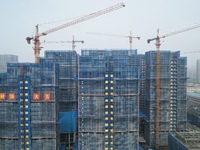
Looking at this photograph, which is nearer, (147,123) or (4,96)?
(4,96)

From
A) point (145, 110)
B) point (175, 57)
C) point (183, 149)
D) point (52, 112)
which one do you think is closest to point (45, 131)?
point (52, 112)

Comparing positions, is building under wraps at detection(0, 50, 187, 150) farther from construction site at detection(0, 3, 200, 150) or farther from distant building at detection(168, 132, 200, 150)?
distant building at detection(168, 132, 200, 150)

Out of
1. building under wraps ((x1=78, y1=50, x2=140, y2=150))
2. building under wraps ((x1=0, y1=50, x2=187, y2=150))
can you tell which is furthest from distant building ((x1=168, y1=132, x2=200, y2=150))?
building under wraps ((x1=78, y1=50, x2=140, y2=150))

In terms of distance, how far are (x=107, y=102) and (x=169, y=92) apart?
51123 mm

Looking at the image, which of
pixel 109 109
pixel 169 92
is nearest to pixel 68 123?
pixel 109 109

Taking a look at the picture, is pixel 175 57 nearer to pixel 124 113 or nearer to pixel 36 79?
pixel 124 113

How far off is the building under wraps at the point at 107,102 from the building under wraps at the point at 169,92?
119 ft

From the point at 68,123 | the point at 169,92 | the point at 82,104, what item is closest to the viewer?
the point at 82,104

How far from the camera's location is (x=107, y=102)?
85.2m

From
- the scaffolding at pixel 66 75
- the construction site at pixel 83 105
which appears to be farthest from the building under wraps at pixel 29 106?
the scaffolding at pixel 66 75

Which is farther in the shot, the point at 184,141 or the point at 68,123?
the point at 68,123

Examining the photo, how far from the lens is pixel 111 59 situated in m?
85.0

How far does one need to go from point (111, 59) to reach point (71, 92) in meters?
55.7

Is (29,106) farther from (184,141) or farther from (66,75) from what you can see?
(184,141)
